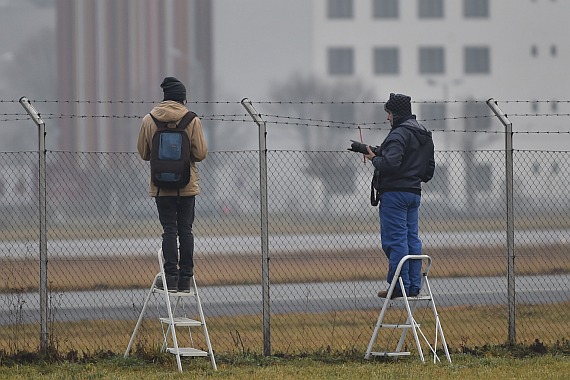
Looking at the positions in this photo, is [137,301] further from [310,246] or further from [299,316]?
[310,246]

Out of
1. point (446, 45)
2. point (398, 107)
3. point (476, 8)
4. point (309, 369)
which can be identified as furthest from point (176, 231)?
point (476, 8)

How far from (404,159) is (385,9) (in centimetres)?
5872

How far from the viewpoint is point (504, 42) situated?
66.1 meters

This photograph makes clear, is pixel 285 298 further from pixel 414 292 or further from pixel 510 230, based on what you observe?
pixel 414 292

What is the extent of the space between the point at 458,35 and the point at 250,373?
59791mm

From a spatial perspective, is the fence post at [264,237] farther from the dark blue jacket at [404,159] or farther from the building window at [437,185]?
the building window at [437,185]

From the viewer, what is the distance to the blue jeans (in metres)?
8.62

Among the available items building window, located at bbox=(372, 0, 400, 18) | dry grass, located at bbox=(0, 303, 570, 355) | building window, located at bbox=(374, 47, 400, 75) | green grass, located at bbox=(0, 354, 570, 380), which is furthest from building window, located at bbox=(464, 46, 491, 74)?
green grass, located at bbox=(0, 354, 570, 380)

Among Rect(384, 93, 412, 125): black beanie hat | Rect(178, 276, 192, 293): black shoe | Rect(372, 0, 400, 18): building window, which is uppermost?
Rect(372, 0, 400, 18): building window

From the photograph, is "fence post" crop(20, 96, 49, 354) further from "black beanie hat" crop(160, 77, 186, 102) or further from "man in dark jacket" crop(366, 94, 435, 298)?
"man in dark jacket" crop(366, 94, 435, 298)

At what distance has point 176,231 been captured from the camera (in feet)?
28.0

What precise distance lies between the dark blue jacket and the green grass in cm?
145

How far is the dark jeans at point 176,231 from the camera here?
848cm

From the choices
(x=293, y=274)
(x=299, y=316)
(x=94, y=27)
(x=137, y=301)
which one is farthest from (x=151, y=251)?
(x=94, y=27)
